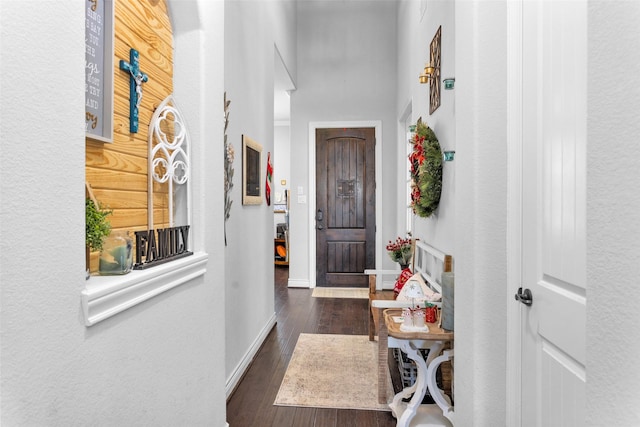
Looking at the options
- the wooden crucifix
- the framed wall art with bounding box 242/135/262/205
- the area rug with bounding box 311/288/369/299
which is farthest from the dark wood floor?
the wooden crucifix

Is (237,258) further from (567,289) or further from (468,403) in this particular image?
(567,289)

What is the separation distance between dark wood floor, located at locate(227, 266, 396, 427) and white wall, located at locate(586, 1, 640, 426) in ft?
5.61

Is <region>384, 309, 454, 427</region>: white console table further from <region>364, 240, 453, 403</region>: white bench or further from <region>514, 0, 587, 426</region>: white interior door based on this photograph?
<region>514, 0, 587, 426</region>: white interior door

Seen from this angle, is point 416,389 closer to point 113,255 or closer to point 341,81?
point 113,255

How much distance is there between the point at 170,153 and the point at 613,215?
5.06 ft

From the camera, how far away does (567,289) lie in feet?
4.03

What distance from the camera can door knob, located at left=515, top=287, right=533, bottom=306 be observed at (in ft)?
4.74

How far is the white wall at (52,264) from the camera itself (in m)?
0.76

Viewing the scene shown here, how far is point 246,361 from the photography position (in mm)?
2934

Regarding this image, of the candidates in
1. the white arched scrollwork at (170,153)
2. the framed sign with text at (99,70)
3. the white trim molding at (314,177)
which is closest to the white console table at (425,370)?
the white arched scrollwork at (170,153)

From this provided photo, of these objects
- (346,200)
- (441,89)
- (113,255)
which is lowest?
(113,255)

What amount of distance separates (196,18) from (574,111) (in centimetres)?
145

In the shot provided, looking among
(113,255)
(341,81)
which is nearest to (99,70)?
(113,255)

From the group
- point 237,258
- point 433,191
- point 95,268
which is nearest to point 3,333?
point 95,268
